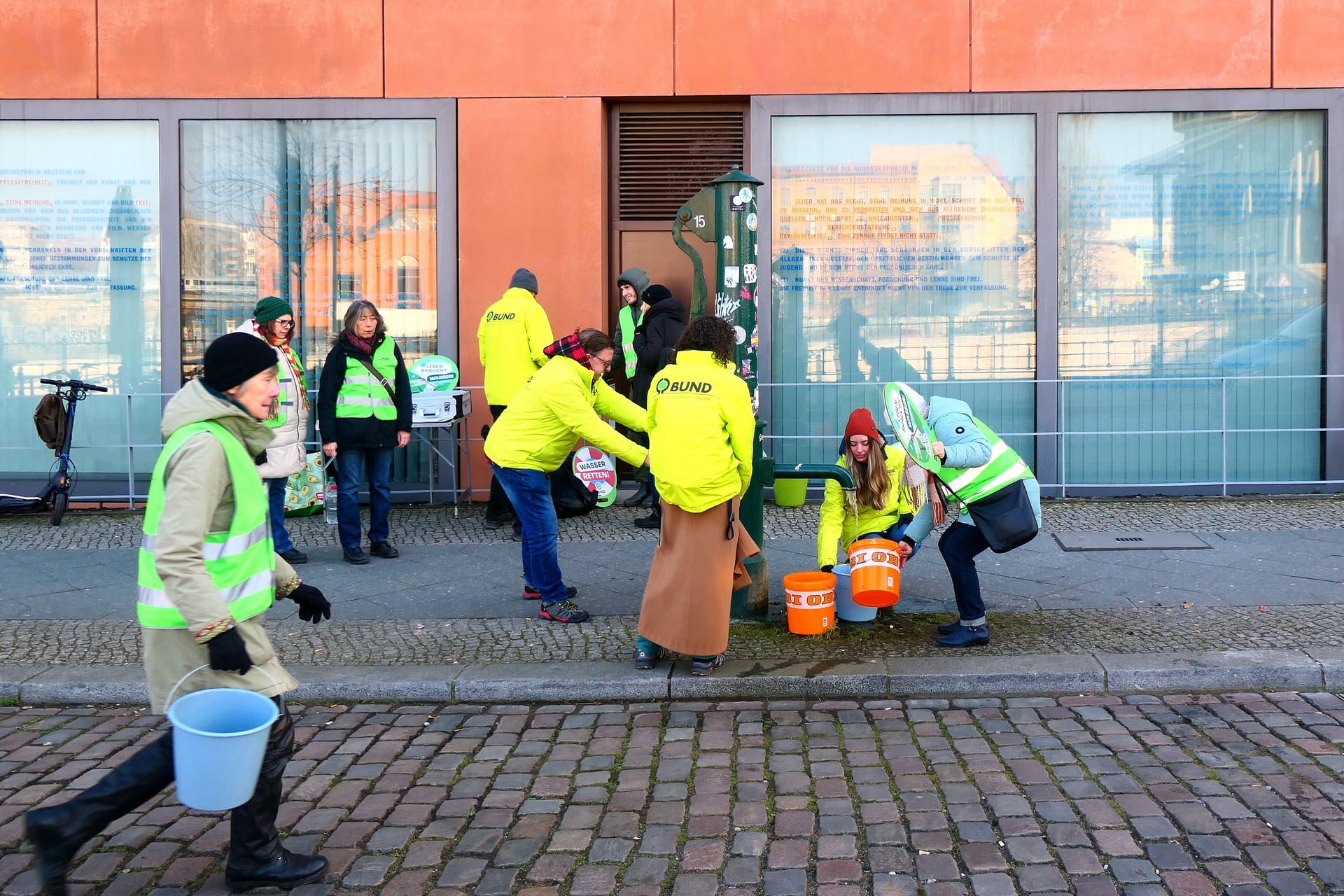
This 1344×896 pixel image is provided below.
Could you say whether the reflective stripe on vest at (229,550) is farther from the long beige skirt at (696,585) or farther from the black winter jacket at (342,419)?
the black winter jacket at (342,419)

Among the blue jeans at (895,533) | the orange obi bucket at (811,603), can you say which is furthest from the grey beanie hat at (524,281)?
the orange obi bucket at (811,603)

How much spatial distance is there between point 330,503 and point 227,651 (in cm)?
726

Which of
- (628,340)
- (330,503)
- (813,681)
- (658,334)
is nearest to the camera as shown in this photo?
(813,681)

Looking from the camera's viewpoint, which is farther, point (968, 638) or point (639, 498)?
point (639, 498)

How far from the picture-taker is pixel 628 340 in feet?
34.1

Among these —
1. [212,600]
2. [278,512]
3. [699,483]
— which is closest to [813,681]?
[699,483]

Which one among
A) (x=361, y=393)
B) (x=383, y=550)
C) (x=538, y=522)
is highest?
(x=361, y=393)

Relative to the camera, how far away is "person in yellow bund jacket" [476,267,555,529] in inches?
382

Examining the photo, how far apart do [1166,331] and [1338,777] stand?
23.2 ft

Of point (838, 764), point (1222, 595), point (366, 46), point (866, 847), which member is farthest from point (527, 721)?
point (366, 46)

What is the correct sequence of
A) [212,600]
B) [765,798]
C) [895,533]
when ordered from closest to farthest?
[212,600] < [765,798] < [895,533]

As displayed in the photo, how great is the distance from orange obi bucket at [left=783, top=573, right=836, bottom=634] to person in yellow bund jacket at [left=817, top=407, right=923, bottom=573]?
0.85 ft

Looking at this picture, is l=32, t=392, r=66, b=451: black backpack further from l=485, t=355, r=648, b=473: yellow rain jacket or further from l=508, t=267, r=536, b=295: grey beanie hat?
l=485, t=355, r=648, b=473: yellow rain jacket

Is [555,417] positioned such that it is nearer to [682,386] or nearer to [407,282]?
[682,386]
